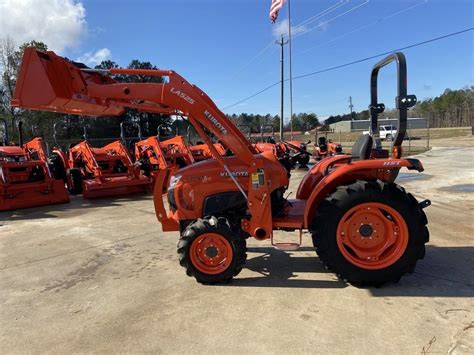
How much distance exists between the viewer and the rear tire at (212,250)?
14.2 feet

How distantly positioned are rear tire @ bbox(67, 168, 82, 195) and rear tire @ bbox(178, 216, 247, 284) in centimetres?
867

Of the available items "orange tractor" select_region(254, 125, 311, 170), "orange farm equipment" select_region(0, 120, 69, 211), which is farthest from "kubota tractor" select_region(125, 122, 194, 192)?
"orange farm equipment" select_region(0, 120, 69, 211)

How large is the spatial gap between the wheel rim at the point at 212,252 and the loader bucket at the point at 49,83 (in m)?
2.01

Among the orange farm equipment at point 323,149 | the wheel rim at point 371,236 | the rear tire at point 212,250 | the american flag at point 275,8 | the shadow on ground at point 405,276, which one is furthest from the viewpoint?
the american flag at point 275,8

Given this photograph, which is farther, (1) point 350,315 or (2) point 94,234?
(2) point 94,234

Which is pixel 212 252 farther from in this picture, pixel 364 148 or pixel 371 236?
pixel 364 148

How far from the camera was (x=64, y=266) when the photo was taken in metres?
5.23

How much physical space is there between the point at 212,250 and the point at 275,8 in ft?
76.0

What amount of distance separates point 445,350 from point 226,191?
2.52 m

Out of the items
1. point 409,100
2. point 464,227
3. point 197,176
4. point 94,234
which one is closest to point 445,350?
point 409,100

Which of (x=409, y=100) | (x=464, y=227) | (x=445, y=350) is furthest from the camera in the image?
(x=464, y=227)

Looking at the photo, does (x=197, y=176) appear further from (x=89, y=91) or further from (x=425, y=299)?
(x=425, y=299)

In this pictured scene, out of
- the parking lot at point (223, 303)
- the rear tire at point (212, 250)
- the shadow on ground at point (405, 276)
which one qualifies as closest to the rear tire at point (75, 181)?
the parking lot at point (223, 303)

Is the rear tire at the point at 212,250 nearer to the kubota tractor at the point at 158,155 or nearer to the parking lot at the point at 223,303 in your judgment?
the parking lot at the point at 223,303
